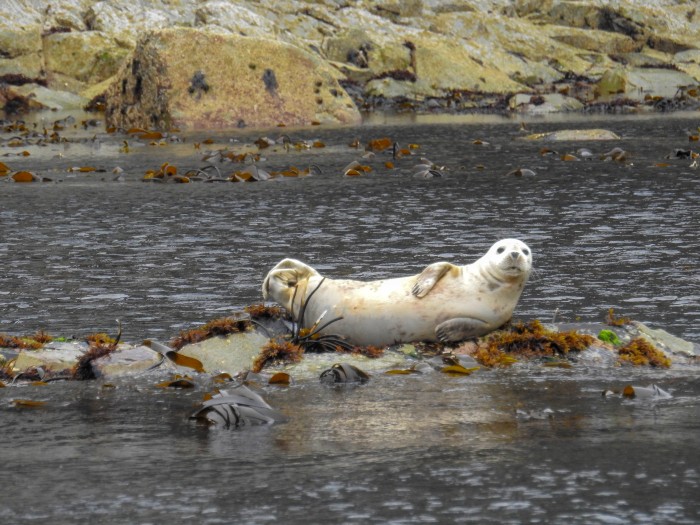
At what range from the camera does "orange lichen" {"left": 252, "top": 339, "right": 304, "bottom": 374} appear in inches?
393

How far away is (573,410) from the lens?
8.44 metres

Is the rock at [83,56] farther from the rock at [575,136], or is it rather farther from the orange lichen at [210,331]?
the orange lichen at [210,331]

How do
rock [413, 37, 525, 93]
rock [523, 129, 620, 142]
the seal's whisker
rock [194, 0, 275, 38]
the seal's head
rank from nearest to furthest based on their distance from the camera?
the seal's head
the seal's whisker
rock [523, 129, 620, 142]
rock [413, 37, 525, 93]
rock [194, 0, 275, 38]

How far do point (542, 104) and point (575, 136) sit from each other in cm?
1550

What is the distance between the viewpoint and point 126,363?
9891mm

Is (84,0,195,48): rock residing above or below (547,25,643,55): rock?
above

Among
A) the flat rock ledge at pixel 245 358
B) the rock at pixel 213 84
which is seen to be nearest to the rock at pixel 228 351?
the flat rock ledge at pixel 245 358

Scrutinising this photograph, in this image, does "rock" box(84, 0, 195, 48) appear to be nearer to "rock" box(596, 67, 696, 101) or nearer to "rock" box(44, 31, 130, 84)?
"rock" box(44, 31, 130, 84)

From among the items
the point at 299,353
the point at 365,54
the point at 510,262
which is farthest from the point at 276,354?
the point at 365,54

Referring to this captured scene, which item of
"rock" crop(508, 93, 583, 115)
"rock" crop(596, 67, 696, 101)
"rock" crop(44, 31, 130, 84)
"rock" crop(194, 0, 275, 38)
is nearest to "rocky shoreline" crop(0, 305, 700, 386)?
"rock" crop(508, 93, 583, 115)

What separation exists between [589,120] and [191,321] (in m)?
31.2

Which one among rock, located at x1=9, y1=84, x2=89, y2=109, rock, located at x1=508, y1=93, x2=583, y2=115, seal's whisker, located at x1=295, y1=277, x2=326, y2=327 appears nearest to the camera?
seal's whisker, located at x1=295, y1=277, x2=326, y2=327

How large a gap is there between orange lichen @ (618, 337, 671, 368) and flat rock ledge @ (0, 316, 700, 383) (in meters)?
0.06

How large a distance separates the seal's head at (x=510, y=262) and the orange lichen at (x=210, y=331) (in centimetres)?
205
